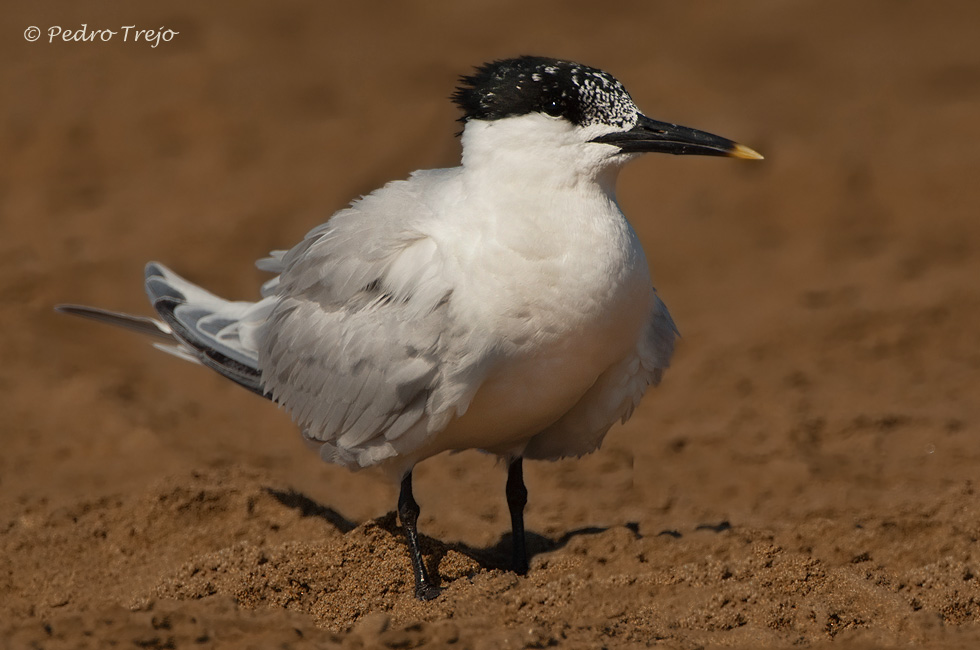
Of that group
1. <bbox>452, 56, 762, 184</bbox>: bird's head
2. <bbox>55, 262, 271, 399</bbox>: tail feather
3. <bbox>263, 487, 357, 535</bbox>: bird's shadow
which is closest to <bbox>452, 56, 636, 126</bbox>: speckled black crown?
<bbox>452, 56, 762, 184</bbox>: bird's head

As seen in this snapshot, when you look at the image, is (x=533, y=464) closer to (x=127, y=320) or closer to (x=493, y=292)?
(x=127, y=320)

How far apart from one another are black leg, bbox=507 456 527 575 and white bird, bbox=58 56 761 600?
0.39m

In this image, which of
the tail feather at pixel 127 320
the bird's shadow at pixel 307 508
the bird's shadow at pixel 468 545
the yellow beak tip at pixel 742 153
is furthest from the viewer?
the tail feather at pixel 127 320

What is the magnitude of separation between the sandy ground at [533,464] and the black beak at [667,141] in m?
1.61

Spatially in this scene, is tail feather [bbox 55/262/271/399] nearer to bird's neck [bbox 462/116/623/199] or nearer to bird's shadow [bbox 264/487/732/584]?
bird's shadow [bbox 264/487/732/584]

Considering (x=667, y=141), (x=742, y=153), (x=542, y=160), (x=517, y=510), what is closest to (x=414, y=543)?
(x=517, y=510)

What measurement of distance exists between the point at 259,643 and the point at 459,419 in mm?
Answer: 1280

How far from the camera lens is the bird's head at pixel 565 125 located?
13.9 feet

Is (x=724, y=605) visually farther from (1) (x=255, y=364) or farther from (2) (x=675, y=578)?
(1) (x=255, y=364)

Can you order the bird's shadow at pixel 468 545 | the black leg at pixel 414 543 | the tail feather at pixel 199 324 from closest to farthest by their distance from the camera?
the black leg at pixel 414 543 < the bird's shadow at pixel 468 545 < the tail feather at pixel 199 324

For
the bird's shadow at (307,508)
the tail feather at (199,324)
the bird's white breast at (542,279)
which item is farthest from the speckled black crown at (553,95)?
the bird's shadow at (307,508)

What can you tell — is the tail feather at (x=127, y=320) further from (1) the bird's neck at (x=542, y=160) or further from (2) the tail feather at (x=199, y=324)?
(1) the bird's neck at (x=542, y=160)

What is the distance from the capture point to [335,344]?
15.2 feet

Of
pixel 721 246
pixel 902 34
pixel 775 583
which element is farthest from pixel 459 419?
pixel 902 34
